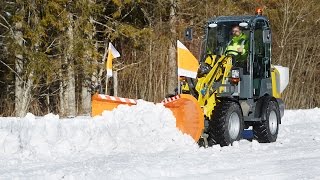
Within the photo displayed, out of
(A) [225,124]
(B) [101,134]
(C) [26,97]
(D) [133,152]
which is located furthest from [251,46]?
(C) [26,97]

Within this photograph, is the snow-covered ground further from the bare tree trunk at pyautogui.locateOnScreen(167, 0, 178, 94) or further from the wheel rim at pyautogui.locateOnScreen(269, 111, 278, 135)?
the bare tree trunk at pyautogui.locateOnScreen(167, 0, 178, 94)

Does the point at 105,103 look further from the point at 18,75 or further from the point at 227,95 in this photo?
the point at 18,75

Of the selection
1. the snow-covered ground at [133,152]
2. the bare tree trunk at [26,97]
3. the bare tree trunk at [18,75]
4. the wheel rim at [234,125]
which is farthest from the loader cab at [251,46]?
the bare tree trunk at [26,97]

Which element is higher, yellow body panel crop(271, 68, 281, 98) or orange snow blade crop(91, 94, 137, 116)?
yellow body panel crop(271, 68, 281, 98)

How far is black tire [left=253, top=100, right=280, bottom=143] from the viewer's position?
11234mm

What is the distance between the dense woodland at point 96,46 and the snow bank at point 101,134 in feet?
20.8

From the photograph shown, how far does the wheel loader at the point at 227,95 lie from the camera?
32.8ft

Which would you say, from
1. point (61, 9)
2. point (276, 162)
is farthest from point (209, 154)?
point (61, 9)

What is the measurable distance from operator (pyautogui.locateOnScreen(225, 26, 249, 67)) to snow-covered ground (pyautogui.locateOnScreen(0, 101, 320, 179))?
163 centimetres

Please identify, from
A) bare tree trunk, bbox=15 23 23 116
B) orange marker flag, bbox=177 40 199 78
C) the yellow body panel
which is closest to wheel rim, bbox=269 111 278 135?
the yellow body panel

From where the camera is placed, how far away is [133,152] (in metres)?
9.21

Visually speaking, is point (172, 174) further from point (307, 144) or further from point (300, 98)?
point (300, 98)

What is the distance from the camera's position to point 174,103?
33.0ft

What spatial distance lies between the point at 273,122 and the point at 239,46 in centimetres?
177
